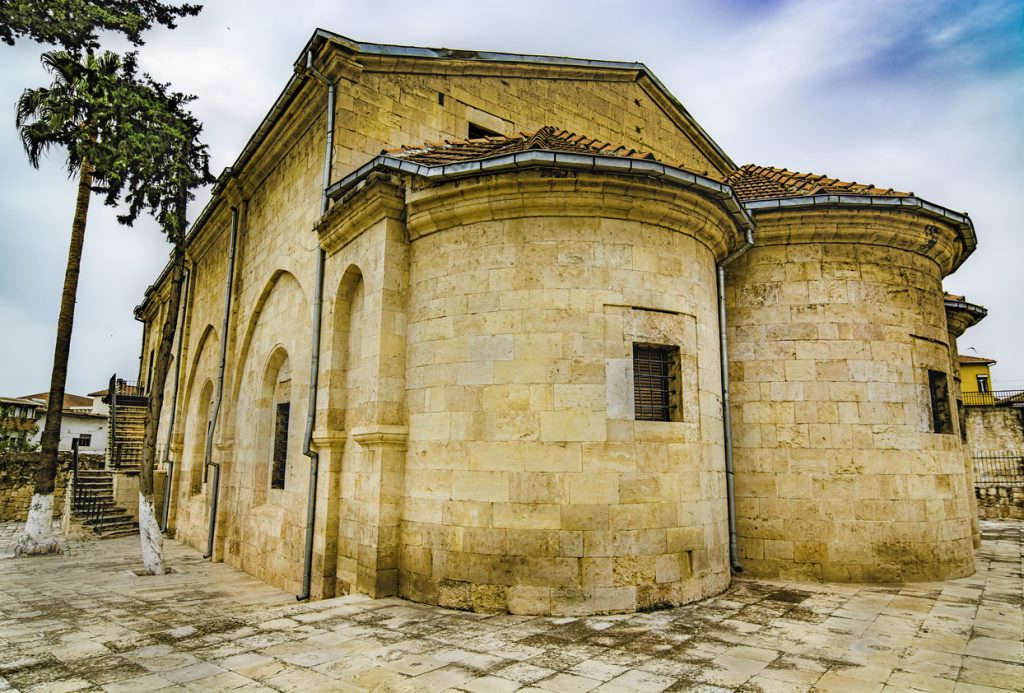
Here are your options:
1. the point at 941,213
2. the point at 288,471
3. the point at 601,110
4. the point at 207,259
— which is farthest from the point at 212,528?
the point at 941,213

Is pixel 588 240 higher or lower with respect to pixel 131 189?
lower

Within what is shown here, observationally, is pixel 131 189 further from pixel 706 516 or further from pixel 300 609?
pixel 706 516

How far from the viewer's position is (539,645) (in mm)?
4781

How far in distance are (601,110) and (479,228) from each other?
6024 mm

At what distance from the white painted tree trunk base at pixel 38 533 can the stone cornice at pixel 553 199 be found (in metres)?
11.7

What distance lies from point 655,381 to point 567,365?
1152mm

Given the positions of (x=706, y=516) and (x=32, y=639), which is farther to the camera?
(x=706, y=516)

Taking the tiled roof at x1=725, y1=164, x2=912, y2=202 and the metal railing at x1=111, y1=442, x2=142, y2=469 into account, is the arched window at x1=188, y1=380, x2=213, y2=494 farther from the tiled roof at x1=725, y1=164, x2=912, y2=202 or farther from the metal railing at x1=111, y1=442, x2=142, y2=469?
the tiled roof at x1=725, y1=164, x2=912, y2=202

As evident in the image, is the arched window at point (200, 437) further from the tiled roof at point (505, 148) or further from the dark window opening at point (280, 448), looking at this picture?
the tiled roof at point (505, 148)

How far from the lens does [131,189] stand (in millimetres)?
10859

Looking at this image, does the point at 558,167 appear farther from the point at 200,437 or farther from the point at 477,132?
the point at 200,437

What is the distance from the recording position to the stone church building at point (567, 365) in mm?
6125

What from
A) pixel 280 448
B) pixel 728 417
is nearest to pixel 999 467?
pixel 728 417

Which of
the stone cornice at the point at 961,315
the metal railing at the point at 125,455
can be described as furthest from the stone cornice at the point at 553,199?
the metal railing at the point at 125,455
